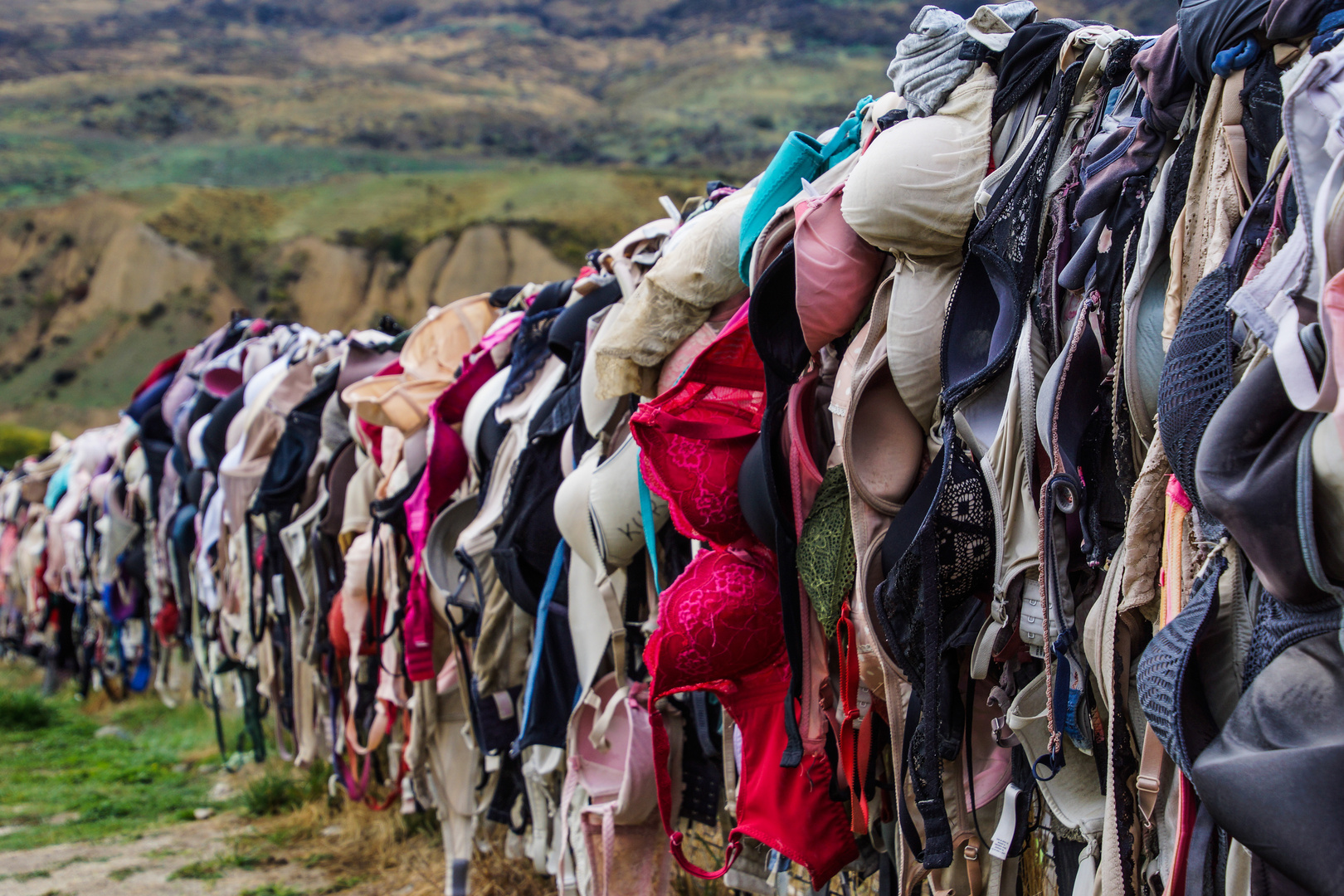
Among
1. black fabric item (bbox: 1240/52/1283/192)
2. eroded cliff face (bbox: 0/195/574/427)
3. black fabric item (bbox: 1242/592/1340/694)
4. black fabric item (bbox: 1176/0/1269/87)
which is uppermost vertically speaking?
black fabric item (bbox: 1176/0/1269/87)

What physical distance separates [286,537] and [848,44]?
67843mm

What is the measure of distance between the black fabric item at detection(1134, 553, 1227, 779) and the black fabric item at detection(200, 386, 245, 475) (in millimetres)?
5108

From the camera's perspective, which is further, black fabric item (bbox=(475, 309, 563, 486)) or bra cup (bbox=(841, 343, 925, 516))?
black fabric item (bbox=(475, 309, 563, 486))

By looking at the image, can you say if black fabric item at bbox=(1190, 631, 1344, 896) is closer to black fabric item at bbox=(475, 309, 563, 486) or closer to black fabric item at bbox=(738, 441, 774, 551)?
black fabric item at bbox=(738, 441, 774, 551)

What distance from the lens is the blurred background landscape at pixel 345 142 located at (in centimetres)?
4019

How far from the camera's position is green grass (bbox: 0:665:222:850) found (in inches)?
220

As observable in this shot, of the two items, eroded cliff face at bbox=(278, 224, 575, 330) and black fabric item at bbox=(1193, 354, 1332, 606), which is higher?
black fabric item at bbox=(1193, 354, 1332, 606)

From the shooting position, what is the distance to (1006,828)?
177 centimetres

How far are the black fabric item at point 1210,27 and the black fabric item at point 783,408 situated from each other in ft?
2.58

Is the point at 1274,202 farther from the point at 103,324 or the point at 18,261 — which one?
the point at 18,261

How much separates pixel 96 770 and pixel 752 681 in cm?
578

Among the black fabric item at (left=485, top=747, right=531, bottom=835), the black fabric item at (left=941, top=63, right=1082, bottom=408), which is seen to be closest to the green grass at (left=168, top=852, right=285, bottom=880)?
the black fabric item at (left=485, top=747, right=531, bottom=835)

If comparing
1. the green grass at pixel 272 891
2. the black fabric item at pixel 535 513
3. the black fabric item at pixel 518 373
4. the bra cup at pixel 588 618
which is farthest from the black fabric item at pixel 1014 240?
the green grass at pixel 272 891

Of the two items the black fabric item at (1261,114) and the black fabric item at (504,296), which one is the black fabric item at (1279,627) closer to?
the black fabric item at (1261,114)
